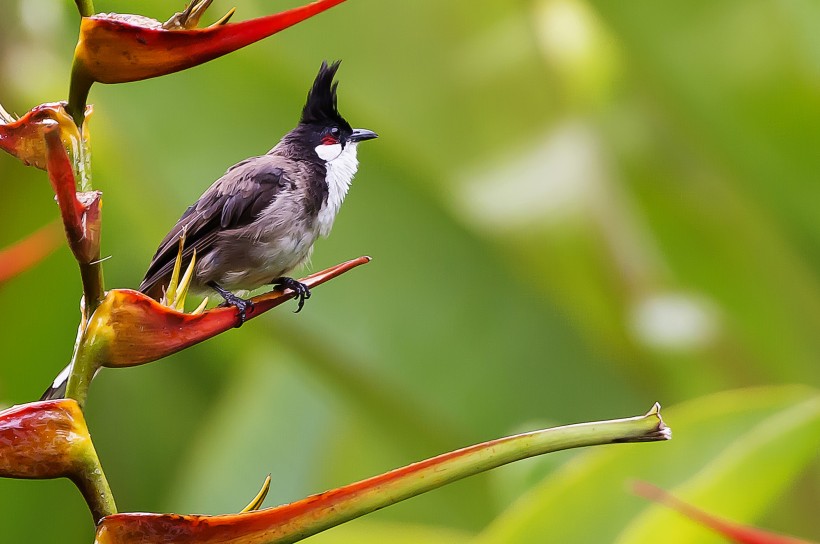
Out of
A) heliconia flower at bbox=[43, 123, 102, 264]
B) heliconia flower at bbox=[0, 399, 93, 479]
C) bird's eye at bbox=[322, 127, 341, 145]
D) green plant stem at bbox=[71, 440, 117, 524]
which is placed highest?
bird's eye at bbox=[322, 127, 341, 145]

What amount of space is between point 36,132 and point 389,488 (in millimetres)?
190

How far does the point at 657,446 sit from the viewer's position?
1.02 metres

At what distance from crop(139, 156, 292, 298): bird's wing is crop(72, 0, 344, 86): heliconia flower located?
0.38 m

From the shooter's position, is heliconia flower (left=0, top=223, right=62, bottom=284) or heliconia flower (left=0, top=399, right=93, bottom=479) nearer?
heliconia flower (left=0, top=399, right=93, bottom=479)

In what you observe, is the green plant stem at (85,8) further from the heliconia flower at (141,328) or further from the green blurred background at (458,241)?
the green blurred background at (458,241)

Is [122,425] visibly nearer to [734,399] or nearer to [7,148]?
[734,399]

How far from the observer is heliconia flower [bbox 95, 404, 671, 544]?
414 millimetres

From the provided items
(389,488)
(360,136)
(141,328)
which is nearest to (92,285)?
(141,328)

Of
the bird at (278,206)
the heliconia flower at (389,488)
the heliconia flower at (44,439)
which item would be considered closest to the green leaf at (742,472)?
the bird at (278,206)

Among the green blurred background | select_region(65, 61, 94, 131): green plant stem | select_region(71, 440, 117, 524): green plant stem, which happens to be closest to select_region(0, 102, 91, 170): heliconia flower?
select_region(65, 61, 94, 131): green plant stem

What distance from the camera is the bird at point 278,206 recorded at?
2.69ft

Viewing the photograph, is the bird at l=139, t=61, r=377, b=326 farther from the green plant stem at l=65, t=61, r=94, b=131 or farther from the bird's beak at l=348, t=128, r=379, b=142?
the green plant stem at l=65, t=61, r=94, b=131

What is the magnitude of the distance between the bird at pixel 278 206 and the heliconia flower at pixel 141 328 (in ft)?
1.32

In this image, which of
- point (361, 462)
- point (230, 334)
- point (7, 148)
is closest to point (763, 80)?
point (361, 462)
